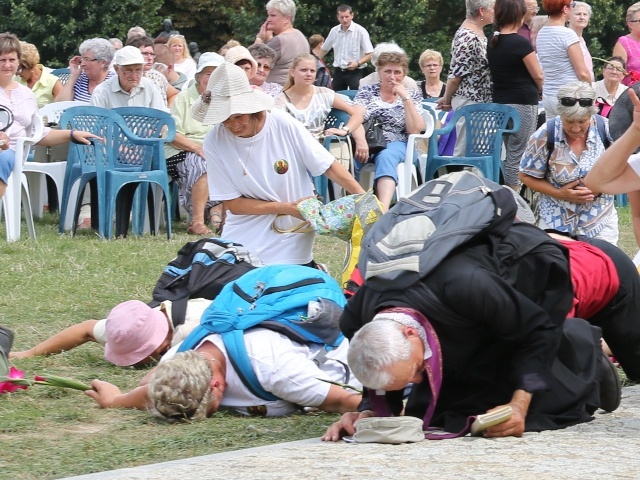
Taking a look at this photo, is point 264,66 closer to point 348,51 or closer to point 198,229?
point 198,229

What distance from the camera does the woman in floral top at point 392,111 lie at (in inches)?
465

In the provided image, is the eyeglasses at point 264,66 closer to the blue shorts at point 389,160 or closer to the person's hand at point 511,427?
the blue shorts at point 389,160

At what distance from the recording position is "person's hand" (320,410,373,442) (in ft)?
15.6

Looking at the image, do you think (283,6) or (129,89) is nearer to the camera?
(129,89)

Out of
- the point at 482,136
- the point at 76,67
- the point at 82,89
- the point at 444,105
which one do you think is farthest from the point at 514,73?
the point at 76,67

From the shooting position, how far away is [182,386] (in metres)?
5.08

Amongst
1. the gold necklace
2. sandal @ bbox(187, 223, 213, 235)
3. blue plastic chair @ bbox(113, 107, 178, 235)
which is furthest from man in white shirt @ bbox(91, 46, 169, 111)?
the gold necklace

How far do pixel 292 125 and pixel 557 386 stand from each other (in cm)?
270

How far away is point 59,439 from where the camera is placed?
16.4 feet

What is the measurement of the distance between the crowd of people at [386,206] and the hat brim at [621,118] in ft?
0.69

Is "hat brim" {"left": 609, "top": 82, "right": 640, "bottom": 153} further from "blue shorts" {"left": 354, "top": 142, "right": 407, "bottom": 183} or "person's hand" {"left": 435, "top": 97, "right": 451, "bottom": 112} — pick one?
"person's hand" {"left": 435, "top": 97, "right": 451, "bottom": 112}

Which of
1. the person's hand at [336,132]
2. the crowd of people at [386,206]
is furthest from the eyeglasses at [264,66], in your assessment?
the person's hand at [336,132]

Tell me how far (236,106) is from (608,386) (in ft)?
8.93

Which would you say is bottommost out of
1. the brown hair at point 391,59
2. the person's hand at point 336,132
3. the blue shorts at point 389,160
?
the blue shorts at point 389,160
